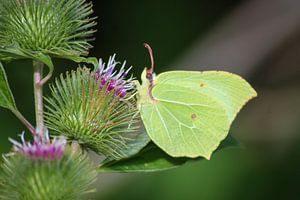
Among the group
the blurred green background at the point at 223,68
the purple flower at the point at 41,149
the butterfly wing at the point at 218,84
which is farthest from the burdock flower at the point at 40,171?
the blurred green background at the point at 223,68

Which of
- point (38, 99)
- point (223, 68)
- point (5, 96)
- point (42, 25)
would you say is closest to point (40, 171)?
point (38, 99)

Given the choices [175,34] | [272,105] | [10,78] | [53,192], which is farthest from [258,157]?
[53,192]

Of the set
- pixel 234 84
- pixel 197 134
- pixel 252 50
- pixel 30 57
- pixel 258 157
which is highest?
pixel 30 57

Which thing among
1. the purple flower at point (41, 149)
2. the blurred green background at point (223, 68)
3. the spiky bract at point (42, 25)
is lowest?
the blurred green background at point (223, 68)

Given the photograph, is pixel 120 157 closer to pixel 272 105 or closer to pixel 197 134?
pixel 197 134

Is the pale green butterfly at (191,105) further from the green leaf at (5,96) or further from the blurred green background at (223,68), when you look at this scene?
the blurred green background at (223,68)

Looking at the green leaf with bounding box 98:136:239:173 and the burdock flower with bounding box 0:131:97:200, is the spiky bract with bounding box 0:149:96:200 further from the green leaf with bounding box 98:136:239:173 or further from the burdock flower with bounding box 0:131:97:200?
the green leaf with bounding box 98:136:239:173
